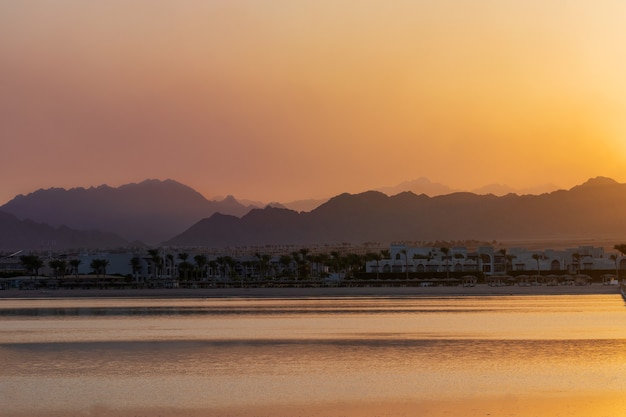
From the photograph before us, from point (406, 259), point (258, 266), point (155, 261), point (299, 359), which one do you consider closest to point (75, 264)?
point (155, 261)

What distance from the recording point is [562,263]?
170875 mm

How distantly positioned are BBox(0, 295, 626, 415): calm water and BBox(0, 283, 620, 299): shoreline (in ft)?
158

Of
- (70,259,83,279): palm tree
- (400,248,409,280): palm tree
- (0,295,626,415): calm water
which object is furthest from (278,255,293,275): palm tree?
(0,295,626,415): calm water

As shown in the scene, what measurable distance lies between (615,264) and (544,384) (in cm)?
13544

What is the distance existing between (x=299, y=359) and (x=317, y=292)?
292 ft

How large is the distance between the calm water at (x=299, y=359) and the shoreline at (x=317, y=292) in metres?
48.2

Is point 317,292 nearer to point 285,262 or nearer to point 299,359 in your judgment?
point 285,262

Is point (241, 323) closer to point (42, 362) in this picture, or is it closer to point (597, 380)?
point (42, 362)

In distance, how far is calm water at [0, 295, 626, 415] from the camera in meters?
34.9

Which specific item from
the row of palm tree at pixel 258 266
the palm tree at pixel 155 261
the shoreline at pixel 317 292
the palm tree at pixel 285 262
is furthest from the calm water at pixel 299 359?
the palm tree at pixel 285 262

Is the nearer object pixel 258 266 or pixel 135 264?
pixel 135 264

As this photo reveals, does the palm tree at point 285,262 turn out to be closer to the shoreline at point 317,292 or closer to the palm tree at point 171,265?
the palm tree at point 171,265

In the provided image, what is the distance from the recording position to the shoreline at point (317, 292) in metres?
128

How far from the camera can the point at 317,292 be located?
443ft
